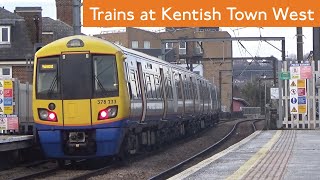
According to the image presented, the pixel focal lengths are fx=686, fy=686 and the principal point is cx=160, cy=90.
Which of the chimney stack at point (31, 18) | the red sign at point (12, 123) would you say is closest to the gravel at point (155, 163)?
the red sign at point (12, 123)

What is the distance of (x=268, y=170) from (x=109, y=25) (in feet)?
21.3

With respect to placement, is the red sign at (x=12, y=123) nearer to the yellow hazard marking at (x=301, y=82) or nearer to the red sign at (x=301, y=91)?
the red sign at (x=301, y=91)

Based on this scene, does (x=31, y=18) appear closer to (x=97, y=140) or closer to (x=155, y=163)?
(x=155, y=163)

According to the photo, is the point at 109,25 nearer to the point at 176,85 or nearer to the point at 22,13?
the point at 176,85

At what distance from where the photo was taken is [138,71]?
61.6 feet

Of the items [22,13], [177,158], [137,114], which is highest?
[22,13]

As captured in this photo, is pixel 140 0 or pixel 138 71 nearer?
pixel 140 0

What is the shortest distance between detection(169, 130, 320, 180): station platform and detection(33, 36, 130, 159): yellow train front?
2.43m

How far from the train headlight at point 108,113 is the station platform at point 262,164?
7.81 feet

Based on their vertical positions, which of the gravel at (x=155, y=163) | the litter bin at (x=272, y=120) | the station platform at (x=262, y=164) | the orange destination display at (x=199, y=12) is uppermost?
the orange destination display at (x=199, y=12)

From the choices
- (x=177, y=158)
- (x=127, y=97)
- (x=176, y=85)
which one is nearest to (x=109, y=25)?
(x=127, y=97)

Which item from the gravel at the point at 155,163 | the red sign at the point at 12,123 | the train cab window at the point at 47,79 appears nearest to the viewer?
the gravel at the point at 155,163

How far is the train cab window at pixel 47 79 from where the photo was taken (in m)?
16.4

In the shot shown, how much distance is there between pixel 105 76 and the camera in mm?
16500
